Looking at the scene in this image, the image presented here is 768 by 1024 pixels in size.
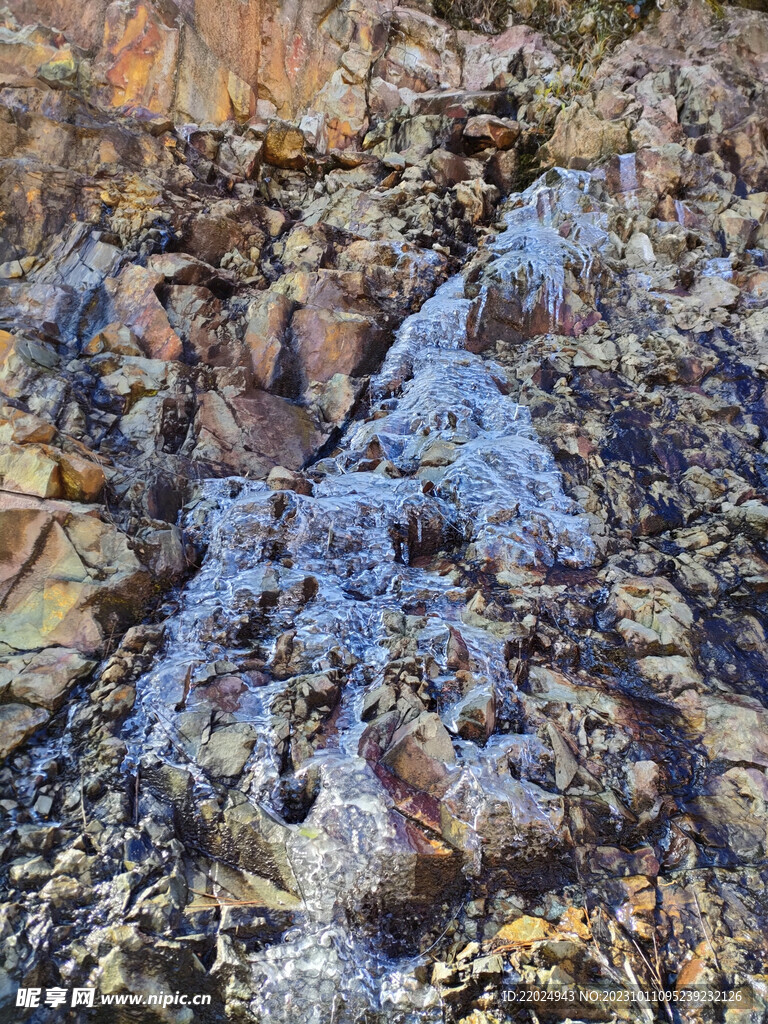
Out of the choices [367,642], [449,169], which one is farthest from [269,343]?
[449,169]

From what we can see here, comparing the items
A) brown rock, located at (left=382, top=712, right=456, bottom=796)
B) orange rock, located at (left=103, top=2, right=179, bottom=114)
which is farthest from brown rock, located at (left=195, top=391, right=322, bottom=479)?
orange rock, located at (left=103, top=2, right=179, bottom=114)

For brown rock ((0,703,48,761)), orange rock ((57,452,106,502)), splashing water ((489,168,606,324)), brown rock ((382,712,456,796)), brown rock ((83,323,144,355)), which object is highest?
splashing water ((489,168,606,324))

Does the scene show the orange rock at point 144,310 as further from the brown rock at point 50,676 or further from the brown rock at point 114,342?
the brown rock at point 50,676

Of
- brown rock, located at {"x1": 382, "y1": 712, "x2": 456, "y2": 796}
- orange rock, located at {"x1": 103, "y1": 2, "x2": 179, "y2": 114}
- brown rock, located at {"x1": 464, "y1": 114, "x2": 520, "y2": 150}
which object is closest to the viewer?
brown rock, located at {"x1": 382, "y1": 712, "x2": 456, "y2": 796}

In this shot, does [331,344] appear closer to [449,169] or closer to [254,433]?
[254,433]

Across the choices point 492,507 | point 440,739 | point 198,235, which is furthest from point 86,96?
point 440,739

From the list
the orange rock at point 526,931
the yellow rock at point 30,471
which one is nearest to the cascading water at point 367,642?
the orange rock at point 526,931

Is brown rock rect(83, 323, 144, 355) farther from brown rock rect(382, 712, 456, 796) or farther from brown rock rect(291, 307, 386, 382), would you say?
brown rock rect(382, 712, 456, 796)
